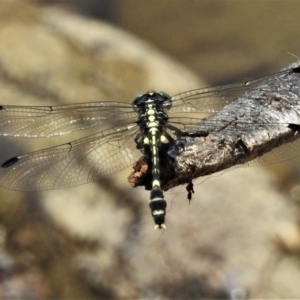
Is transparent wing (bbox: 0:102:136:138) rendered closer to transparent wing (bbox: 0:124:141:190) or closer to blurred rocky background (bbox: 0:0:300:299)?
transparent wing (bbox: 0:124:141:190)

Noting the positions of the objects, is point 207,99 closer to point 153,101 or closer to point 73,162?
point 153,101

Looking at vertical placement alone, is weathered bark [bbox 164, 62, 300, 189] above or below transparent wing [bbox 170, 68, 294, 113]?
below

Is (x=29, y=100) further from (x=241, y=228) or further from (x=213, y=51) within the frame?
(x=213, y=51)

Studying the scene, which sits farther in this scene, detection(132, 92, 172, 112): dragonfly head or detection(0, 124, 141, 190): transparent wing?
detection(132, 92, 172, 112): dragonfly head

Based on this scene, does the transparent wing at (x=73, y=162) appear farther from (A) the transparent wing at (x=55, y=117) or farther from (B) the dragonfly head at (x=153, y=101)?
(A) the transparent wing at (x=55, y=117)

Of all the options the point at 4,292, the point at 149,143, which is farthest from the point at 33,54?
the point at 149,143

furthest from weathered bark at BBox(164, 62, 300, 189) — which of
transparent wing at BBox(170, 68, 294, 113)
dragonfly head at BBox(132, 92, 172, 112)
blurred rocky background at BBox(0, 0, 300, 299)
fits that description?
blurred rocky background at BBox(0, 0, 300, 299)

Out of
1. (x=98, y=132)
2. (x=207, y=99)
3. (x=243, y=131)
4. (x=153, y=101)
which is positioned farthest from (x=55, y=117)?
(x=243, y=131)
